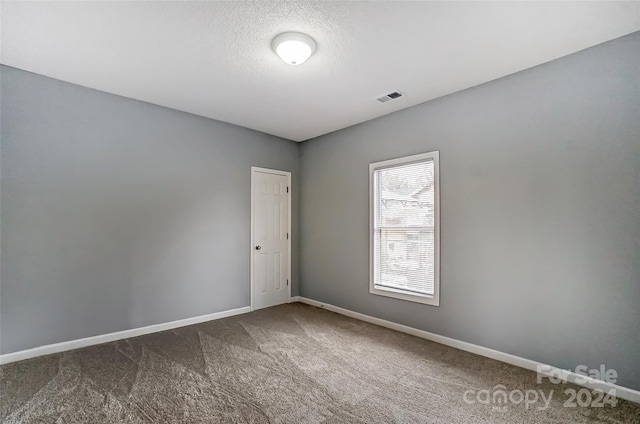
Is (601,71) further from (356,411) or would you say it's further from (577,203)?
(356,411)

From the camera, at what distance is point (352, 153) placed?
451 centimetres

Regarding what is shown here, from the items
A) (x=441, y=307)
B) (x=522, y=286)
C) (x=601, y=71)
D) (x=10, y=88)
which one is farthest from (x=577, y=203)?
(x=10, y=88)

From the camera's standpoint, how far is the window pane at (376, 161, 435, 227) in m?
3.64

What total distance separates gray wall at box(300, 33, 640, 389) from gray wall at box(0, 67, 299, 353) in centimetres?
239

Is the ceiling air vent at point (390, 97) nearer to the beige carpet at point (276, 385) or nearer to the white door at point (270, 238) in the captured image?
the white door at point (270, 238)

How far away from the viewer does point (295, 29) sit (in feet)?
7.68

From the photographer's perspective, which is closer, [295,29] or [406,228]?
[295,29]

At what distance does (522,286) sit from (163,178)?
4.09 meters

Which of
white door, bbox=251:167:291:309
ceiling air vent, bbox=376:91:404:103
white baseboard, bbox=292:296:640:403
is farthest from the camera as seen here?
white door, bbox=251:167:291:309

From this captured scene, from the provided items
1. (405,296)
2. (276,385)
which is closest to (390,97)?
(405,296)

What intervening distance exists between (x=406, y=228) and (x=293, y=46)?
7.95 ft

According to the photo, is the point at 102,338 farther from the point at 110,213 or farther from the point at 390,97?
the point at 390,97

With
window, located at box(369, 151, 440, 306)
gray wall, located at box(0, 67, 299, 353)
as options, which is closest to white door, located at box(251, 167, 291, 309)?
gray wall, located at box(0, 67, 299, 353)

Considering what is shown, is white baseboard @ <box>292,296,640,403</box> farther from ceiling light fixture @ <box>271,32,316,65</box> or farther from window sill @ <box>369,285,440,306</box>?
ceiling light fixture @ <box>271,32,316,65</box>
